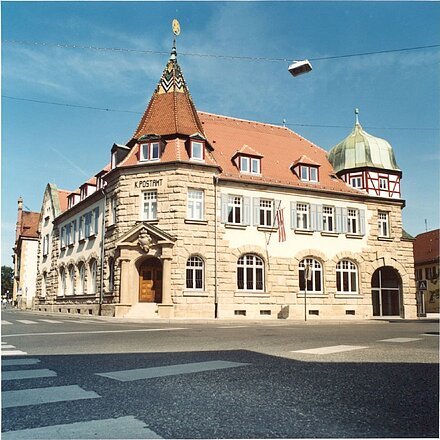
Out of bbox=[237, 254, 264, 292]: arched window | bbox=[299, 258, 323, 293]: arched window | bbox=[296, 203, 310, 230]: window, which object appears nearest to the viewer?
bbox=[237, 254, 264, 292]: arched window

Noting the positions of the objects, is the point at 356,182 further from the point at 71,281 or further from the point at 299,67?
the point at 299,67

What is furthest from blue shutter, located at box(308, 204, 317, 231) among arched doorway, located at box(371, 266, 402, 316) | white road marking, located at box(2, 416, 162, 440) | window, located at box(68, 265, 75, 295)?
white road marking, located at box(2, 416, 162, 440)

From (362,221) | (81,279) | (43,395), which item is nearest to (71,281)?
(81,279)

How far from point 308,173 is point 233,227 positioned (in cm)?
695

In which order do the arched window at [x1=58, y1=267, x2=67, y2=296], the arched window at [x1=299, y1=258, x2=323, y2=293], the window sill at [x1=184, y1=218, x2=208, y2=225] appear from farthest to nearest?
the arched window at [x1=58, y1=267, x2=67, y2=296] < the arched window at [x1=299, y1=258, x2=323, y2=293] < the window sill at [x1=184, y1=218, x2=208, y2=225]

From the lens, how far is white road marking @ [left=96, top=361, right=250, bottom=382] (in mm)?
6559

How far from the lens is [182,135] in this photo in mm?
29344

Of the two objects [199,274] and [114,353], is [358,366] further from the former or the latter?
[199,274]

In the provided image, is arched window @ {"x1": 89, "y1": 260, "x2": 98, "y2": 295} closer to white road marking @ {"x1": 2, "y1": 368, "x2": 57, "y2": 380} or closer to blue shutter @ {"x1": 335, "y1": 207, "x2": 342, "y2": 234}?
blue shutter @ {"x1": 335, "y1": 207, "x2": 342, "y2": 234}

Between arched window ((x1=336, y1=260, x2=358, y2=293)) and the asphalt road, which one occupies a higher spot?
arched window ((x1=336, y1=260, x2=358, y2=293))

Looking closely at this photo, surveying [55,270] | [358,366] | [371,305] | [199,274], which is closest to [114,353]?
[358,366]

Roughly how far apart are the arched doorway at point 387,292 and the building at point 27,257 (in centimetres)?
3742

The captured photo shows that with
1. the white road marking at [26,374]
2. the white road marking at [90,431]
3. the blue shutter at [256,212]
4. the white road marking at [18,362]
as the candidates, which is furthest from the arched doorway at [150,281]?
the white road marking at [90,431]

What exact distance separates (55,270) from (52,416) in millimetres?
38821
